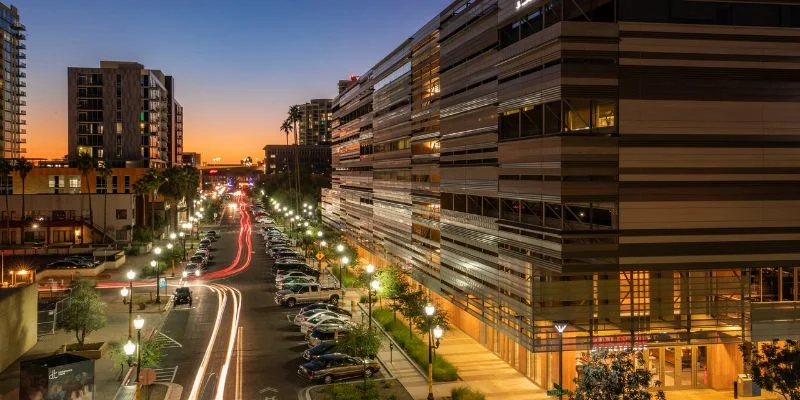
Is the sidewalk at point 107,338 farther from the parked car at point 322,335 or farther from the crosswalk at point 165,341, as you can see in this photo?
the parked car at point 322,335

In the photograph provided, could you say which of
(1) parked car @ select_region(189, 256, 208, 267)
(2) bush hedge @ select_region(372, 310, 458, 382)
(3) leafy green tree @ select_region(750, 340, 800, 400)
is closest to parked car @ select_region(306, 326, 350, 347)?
(2) bush hedge @ select_region(372, 310, 458, 382)

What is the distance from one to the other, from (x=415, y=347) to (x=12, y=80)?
165524 mm

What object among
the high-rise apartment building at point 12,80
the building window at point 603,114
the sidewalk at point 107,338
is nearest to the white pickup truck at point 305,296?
the sidewalk at point 107,338

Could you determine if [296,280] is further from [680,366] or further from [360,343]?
[680,366]

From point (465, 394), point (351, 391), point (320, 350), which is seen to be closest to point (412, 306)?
point (320, 350)

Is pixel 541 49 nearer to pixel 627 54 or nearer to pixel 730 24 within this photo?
pixel 627 54

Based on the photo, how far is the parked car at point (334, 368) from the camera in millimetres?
33188

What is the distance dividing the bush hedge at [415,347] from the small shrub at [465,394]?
2.99 m

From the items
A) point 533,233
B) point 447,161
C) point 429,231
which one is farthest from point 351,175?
point 533,233

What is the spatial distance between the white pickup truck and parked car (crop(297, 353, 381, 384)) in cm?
1935

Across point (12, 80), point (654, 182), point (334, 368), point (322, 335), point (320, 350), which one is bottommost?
point (334, 368)

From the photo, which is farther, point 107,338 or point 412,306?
point 107,338

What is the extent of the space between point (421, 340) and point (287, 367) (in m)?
9.07

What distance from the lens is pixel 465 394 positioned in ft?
95.5
